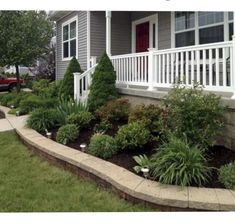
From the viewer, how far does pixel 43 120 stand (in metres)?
7.39

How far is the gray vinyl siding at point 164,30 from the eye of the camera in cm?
984

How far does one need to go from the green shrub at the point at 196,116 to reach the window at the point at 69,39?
29.2 feet

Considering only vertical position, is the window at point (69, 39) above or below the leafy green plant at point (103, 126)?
above

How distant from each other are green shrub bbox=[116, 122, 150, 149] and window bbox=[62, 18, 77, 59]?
27.2 ft

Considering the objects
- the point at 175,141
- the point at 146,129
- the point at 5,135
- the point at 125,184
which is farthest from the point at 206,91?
the point at 5,135

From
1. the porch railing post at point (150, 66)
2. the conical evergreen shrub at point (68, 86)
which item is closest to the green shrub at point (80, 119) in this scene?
the porch railing post at point (150, 66)

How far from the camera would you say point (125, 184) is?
13.1ft

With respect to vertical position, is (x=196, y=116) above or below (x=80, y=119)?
above

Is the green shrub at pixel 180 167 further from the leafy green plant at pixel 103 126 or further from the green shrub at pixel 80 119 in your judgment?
the green shrub at pixel 80 119

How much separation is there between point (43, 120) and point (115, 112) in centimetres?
168

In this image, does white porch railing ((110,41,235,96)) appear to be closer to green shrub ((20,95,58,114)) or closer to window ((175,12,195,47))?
window ((175,12,195,47))

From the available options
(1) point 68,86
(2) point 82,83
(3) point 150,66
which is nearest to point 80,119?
(3) point 150,66

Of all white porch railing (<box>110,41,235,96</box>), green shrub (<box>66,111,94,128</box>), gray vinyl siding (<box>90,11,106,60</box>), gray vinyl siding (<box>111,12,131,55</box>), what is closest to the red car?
gray vinyl siding (<box>90,11,106,60</box>)

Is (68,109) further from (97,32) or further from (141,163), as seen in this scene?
(97,32)
